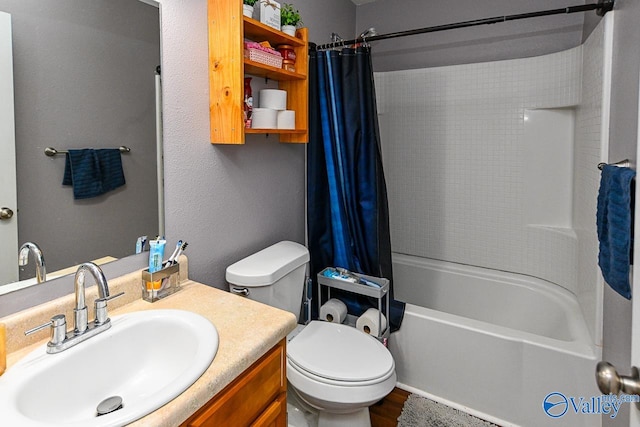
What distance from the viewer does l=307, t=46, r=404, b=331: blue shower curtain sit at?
2062 millimetres

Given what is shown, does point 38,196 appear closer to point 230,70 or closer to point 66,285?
point 66,285

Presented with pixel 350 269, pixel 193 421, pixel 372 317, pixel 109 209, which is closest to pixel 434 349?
pixel 372 317

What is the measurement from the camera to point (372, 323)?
1.98 metres

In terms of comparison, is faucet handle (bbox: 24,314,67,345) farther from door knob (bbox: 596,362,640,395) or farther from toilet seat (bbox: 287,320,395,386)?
door knob (bbox: 596,362,640,395)

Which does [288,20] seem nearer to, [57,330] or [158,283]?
[158,283]

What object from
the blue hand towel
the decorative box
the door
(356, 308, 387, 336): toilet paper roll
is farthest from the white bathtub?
the door

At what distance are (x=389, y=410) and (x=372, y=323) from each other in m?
0.46

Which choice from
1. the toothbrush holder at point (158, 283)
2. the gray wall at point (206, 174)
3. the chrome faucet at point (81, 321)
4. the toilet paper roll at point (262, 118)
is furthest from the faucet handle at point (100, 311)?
the toilet paper roll at point (262, 118)

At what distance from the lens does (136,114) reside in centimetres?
131

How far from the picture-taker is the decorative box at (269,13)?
66.6 inches

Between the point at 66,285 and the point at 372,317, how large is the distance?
1.36 metres

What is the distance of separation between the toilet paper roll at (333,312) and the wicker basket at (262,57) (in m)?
1.24

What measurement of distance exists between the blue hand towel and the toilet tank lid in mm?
1145

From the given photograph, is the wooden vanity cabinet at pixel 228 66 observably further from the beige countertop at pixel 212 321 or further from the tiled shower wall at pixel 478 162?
the tiled shower wall at pixel 478 162
